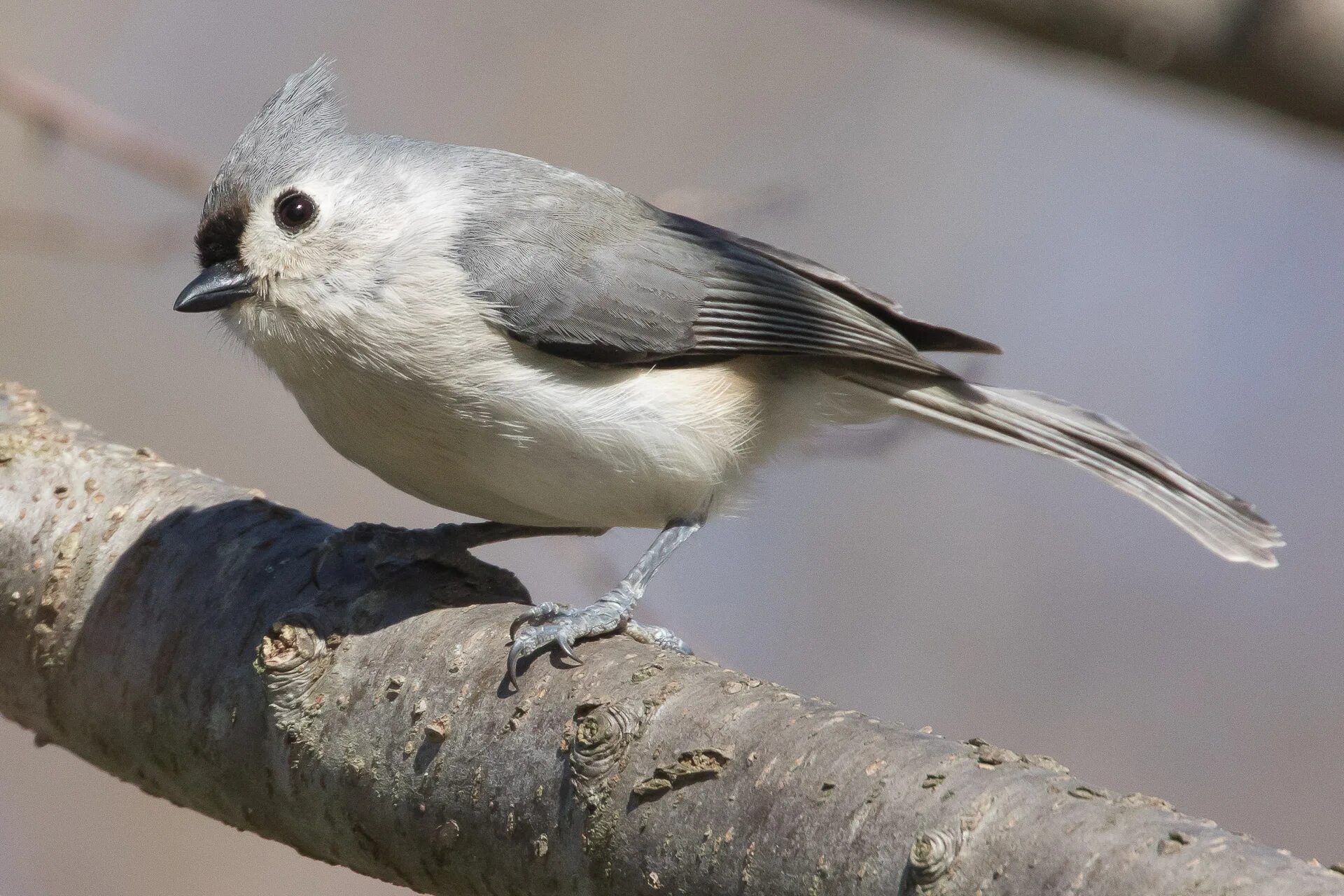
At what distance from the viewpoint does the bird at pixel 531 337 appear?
2.57 meters

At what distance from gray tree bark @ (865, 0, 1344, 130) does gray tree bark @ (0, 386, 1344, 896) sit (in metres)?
1.10

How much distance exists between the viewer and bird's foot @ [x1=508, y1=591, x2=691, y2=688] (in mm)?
2037

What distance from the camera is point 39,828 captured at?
214 inches

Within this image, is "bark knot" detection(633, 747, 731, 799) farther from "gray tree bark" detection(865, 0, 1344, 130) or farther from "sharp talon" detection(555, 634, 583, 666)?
"gray tree bark" detection(865, 0, 1344, 130)

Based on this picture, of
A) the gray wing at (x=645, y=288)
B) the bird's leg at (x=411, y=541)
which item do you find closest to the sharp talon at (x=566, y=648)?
the bird's leg at (x=411, y=541)

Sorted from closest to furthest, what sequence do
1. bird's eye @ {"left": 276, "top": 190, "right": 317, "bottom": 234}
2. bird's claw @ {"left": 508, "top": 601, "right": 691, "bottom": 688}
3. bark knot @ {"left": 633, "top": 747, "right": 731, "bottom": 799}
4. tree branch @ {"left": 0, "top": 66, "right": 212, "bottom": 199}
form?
1. bark knot @ {"left": 633, "top": 747, "right": 731, "bottom": 799}
2. bird's claw @ {"left": 508, "top": 601, "right": 691, "bottom": 688}
3. bird's eye @ {"left": 276, "top": 190, "right": 317, "bottom": 234}
4. tree branch @ {"left": 0, "top": 66, "right": 212, "bottom": 199}

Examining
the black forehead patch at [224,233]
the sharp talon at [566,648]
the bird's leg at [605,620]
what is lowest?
the sharp talon at [566,648]

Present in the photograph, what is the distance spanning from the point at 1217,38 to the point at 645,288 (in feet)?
4.34

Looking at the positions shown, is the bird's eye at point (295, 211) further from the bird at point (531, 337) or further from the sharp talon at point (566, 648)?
the sharp talon at point (566, 648)

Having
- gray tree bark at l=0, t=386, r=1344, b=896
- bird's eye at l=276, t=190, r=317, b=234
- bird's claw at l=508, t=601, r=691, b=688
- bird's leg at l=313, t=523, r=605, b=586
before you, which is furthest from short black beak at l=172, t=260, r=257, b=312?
bird's claw at l=508, t=601, r=691, b=688

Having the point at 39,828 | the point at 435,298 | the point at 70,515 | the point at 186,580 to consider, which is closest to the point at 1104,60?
the point at 435,298

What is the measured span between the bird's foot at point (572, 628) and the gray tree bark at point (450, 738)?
1.5 inches

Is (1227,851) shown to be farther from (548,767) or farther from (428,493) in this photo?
(428,493)

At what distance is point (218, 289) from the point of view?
2.62 m
